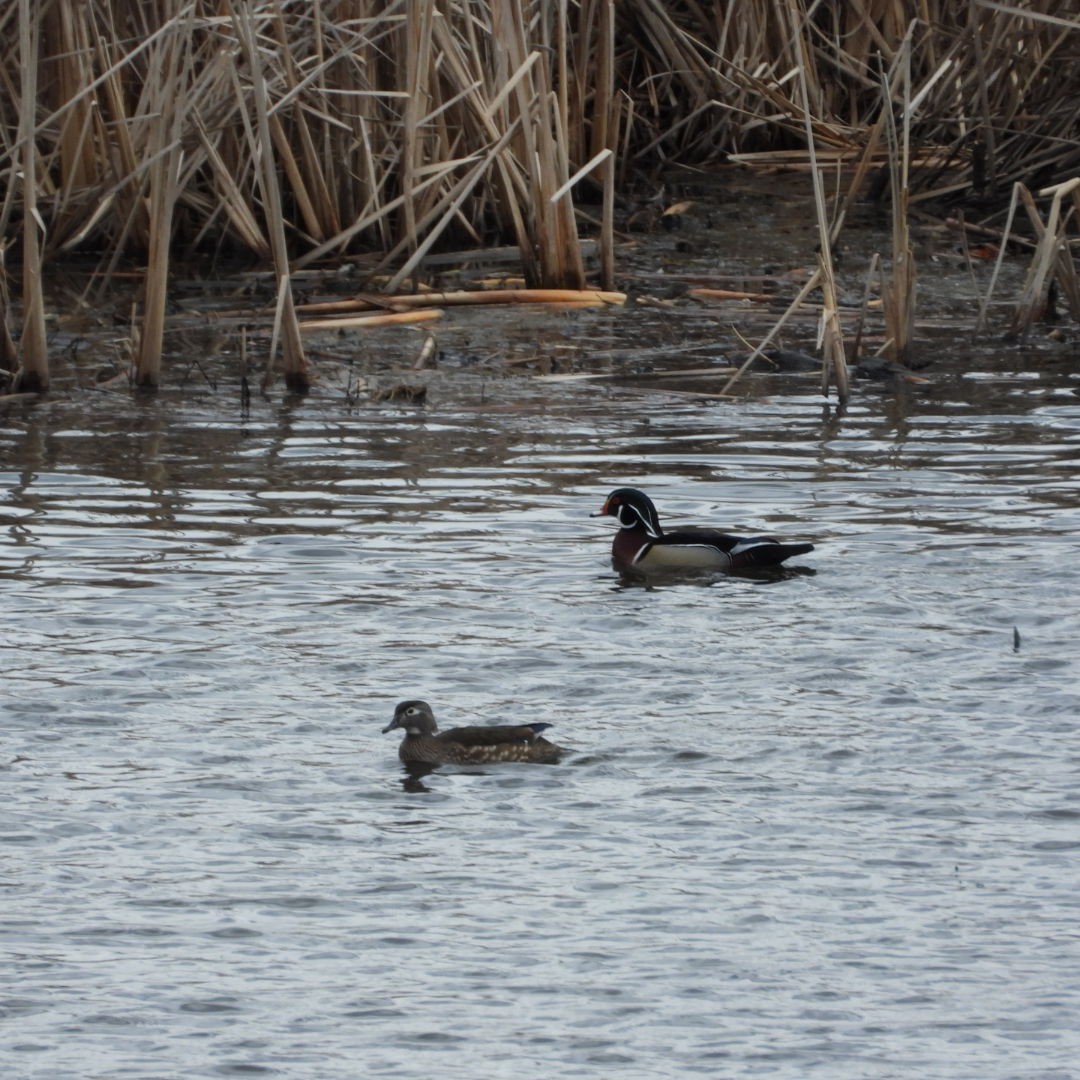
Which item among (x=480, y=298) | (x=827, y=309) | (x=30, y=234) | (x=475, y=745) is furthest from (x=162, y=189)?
(x=475, y=745)

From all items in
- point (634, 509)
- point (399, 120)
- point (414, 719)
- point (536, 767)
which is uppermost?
point (399, 120)

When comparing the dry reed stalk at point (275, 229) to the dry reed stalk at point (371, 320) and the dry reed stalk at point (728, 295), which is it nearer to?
the dry reed stalk at point (371, 320)

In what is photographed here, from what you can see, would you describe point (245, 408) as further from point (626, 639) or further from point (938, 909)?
point (938, 909)

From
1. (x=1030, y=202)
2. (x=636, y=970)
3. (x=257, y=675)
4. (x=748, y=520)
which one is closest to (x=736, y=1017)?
(x=636, y=970)

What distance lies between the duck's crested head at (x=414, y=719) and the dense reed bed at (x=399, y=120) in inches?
185

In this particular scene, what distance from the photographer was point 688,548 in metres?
8.69

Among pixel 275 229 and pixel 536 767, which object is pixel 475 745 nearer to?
pixel 536 767

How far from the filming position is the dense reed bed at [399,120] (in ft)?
37.8

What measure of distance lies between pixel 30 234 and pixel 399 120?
357 cm

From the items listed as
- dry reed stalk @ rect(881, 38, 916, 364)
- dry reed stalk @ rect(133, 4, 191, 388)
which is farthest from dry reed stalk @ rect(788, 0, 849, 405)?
dry reed stalk @ rect(133, 4, 191, 388)

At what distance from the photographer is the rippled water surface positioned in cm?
469

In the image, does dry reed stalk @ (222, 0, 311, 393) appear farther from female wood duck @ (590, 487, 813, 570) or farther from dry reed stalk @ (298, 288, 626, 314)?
female wood duck @ (590, 487, 813, 570)

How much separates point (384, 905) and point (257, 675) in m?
1.97

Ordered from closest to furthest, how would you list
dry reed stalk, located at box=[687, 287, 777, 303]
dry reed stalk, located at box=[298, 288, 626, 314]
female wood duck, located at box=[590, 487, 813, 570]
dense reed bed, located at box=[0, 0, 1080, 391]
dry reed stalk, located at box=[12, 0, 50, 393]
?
female wood duck, located at box=[590, 487, 813, 570] → dry reed stalk, located at box=[12, 0, 50, 393] → dense reed bed, located at box=[0, 0, 1080, 391] → dry reed stalk, located at box=[298, 288, 626, 314] → dry reed stalk, located at box=[687, 287, 777, 303]
